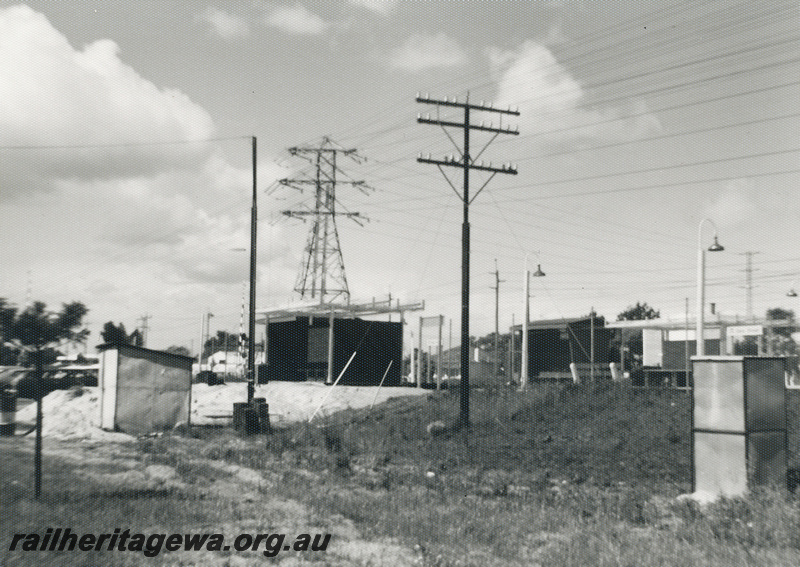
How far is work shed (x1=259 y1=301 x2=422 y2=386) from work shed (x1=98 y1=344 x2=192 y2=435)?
1495 centimetres

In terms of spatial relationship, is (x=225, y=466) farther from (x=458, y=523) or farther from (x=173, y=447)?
(x=458, y=523)

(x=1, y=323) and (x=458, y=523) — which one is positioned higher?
(x=1, y=323)

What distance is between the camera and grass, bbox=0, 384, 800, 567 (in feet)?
30.3

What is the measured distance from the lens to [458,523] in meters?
10.5

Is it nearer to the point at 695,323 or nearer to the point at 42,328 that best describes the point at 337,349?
the point at 695,323

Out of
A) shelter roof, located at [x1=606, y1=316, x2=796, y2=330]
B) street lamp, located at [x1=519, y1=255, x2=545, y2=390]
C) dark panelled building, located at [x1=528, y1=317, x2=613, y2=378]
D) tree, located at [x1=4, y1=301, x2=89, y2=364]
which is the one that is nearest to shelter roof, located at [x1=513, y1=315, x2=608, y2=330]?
dark panelled building, located at [x1=528, y1=317, x2=613, y2=378]

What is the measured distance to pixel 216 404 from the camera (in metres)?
33.1

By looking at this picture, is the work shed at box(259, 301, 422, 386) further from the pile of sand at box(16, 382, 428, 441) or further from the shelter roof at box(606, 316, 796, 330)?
the shelter roof at box(606, 316, 796, 330)

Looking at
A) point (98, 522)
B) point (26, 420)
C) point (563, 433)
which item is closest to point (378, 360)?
point (26, 420)

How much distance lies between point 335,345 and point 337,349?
27cm

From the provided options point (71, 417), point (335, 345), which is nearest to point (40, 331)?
point (71, 417)

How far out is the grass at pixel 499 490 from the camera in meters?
9.23

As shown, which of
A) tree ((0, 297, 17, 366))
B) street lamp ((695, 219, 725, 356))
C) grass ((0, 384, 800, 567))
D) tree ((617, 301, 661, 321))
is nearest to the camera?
grass ((0, 384, 800, 567))

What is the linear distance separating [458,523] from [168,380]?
49.7ft
